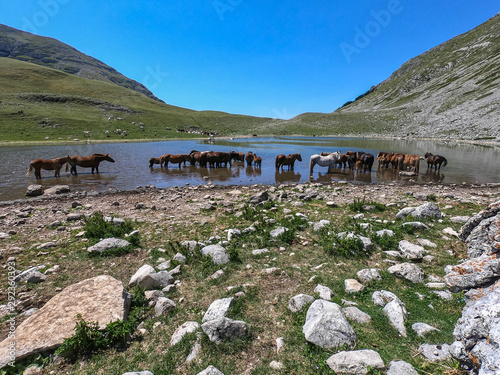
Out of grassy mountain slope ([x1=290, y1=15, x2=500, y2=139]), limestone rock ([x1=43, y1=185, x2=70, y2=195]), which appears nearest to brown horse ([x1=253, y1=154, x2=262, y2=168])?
limestone rock ([x1=43, y1=185, x2=70, y2=195])

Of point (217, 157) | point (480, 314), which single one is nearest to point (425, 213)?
point (480, 314)

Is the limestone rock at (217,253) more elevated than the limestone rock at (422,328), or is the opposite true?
the limestone rock at (422,328)

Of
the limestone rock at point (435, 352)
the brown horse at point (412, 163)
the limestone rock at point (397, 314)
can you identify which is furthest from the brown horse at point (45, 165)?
the brown horse at point (412, 163)

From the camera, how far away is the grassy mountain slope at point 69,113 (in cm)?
5808

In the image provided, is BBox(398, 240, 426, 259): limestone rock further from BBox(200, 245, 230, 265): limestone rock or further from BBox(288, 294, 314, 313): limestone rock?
BBox(200, 245, 230, 265): limestone rock

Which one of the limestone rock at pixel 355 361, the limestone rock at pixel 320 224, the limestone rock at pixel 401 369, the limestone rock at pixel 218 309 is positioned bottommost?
the limestone rock at pixel 218 309

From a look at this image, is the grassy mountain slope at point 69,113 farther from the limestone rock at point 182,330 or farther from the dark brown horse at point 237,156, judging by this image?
the limestone rock at point 182,330

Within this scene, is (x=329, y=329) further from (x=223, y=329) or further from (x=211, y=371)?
(x=211, y=371)

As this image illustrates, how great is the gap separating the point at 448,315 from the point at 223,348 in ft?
12.1

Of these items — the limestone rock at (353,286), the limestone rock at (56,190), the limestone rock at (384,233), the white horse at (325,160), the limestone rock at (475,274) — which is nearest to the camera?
the limestone rock at (475,274)

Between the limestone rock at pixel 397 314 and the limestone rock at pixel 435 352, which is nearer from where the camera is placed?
the limestone rock at pixel 435 352

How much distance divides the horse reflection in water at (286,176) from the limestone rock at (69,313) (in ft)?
50.5

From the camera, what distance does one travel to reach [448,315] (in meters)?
3.69

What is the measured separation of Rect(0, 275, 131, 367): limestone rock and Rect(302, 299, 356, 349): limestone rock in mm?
3092
